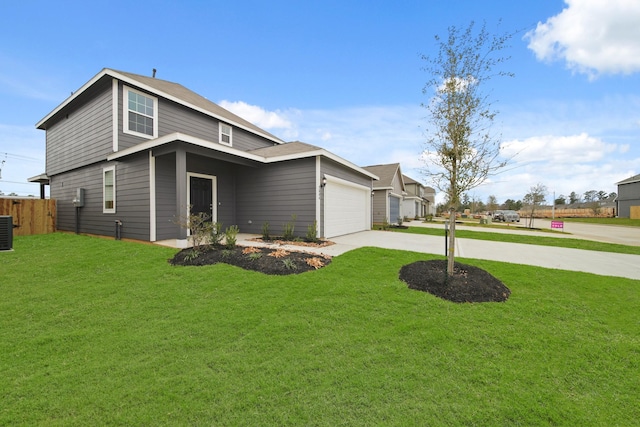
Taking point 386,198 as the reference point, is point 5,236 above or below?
below

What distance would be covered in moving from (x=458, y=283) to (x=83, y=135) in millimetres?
14081

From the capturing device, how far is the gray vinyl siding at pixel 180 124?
841 centimetres

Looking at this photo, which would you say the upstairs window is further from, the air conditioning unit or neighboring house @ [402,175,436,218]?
neighboring house @ [402,175,436,218]

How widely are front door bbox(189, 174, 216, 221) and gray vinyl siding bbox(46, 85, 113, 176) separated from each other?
2.90 metres

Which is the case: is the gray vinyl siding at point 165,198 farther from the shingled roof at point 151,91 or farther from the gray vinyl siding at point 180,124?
the shingled roof at point 151,91

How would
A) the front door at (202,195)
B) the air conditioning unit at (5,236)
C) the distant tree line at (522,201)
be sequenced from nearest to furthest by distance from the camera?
the air conditioning unit at (5,236)
the front door at (202,195)
the distant tree line at (522,201)

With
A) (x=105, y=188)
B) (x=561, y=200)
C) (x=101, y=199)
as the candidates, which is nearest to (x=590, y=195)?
(x=561, y=200)

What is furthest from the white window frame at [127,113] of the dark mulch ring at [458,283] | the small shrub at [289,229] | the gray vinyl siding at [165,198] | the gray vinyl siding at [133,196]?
the dark mulch ring at [458,283]

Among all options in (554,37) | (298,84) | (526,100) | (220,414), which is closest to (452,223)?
(220,414)

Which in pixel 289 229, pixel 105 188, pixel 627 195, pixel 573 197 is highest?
pixel 573 197

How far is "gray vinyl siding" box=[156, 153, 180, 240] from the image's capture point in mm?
7746

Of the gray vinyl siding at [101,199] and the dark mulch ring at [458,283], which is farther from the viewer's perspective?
the gray vinyl siding at [101,199]

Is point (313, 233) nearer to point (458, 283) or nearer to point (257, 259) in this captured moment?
point (257, 259)

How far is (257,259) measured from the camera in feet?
17.3
